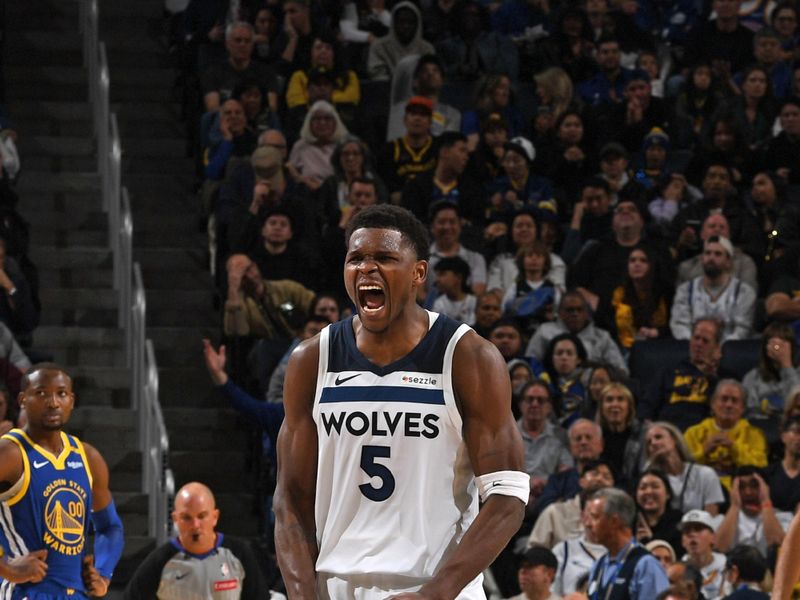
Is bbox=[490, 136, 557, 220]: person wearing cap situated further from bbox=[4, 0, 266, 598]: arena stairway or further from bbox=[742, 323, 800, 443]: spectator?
bbox=[742, 323, 800, 443]: spectator

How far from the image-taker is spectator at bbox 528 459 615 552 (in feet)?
34.5

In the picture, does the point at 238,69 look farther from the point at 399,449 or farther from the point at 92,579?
the point at 399,449

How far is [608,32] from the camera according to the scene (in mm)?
16109

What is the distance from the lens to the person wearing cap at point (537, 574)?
9.86 metres

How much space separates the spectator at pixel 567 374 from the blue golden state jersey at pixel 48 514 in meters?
4.68

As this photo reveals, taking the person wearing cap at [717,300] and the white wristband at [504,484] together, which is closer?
the white wristband at [504,484]

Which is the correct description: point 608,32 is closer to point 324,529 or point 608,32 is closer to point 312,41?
point 312,41

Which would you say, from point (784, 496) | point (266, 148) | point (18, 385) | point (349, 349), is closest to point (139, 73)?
point (266, 148)

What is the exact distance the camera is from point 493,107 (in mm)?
14836

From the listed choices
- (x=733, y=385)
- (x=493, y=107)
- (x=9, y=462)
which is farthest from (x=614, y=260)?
(x=9, y=462)

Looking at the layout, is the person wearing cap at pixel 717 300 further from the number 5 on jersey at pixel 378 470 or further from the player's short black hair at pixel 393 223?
the number 5 on jersey at pixel 378 470

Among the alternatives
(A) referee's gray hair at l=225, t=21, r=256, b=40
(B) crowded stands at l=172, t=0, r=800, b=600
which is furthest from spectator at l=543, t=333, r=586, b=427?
(A) referee's gray hair at l=225, t=21, r=256, b=40

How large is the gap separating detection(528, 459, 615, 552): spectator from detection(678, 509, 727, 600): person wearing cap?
23.6 inches

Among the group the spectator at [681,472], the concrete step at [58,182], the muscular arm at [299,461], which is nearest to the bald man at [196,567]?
the spectator at [681,472]
